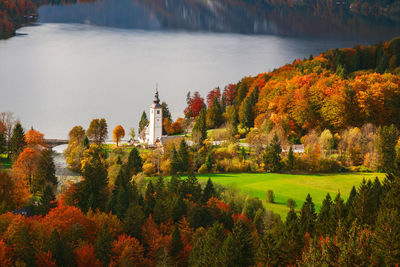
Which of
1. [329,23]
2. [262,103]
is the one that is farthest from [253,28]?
[262,103]

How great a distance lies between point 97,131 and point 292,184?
47.4ft

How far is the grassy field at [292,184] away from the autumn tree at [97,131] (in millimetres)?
9793

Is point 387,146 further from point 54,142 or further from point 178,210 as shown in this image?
point 54,142

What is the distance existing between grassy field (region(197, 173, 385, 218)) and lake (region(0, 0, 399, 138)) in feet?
51.3

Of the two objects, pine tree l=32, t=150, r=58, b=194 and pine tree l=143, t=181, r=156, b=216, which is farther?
→ pine tree l=32, t=150, r=58, b=194

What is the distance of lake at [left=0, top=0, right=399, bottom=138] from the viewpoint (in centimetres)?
4831

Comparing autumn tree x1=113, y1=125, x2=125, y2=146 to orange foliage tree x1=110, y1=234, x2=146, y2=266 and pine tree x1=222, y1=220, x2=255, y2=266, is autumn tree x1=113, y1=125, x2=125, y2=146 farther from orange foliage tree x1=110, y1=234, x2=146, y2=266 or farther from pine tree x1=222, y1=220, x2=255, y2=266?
pine tree x1=222, y1=220, x2=255, y2=266

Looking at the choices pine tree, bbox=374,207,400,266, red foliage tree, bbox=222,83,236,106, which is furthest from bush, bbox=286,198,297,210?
red foliage tree, bbox=222,83,236,106

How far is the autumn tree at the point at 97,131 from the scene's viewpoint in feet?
124

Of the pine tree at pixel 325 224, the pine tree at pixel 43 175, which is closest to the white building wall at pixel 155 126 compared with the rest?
the pine tree at pixel 43 175

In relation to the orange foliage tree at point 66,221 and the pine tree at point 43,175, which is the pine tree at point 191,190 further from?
the pine tree at point 43,175

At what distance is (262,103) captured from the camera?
4331 centimetres

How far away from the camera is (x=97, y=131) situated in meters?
37.9

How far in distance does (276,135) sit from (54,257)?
1926 cm
